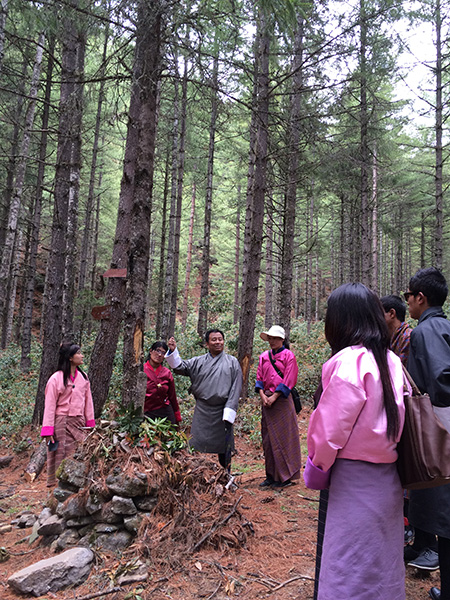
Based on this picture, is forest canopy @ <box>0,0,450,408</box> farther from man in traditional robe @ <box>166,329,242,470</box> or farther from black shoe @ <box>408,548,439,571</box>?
black shoe @ <box>408,548,439,571</box>

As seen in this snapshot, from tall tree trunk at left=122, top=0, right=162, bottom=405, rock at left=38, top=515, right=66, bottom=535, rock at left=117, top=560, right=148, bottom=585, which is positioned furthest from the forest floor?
tall tree trunk at left=122, top=0, right=162, bottom=405

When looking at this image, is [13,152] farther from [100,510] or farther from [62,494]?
[100,510]

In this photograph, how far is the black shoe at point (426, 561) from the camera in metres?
3.26

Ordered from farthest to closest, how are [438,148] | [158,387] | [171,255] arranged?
[171,255]
[438,148]
[158,387]

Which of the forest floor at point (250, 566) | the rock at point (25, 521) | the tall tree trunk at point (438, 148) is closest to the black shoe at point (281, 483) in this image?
the forest floor at point (250, 566)

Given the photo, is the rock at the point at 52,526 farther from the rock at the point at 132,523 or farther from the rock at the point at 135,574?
the rock at the point at 135,574

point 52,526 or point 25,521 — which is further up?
point 52,526

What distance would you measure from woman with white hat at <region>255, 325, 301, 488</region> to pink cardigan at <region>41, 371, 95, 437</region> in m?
2.50

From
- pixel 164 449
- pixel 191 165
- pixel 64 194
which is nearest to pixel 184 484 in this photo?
pixel 164 449

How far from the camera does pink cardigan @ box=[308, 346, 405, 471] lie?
1.87 meters

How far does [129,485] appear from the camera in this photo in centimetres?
371

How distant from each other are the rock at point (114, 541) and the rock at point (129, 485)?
32cm

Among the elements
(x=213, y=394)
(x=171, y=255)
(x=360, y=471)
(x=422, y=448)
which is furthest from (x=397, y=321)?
(x=171, y=255)

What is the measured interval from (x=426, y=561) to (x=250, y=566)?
1449mm
